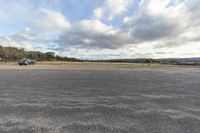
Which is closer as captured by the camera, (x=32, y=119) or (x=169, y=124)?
(x=169, y=124)

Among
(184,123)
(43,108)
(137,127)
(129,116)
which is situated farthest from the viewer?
(43,108)

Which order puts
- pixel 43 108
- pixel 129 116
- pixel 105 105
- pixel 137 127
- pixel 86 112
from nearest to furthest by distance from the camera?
pixel 137 127
pixel 129 116
pixel 86 112
pixel 43 108
pixel 105 105

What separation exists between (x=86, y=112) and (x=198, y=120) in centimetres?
330

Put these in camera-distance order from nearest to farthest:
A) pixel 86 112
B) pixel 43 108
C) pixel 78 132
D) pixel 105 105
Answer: pixel 78 132, pixel 86 112, pixel 43 108, pixel 105 105

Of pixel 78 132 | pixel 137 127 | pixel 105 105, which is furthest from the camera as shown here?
pixel 105 105

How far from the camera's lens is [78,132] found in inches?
172

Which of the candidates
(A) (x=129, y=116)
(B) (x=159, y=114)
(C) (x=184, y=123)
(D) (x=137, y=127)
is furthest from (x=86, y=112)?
(C) (x=184, y=123)

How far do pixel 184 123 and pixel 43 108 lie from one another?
4.46 metres

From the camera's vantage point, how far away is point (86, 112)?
6.04 m

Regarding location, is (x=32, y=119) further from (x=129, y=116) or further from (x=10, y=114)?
(x=129, y=116)

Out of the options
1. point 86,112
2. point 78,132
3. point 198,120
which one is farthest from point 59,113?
point 198,120

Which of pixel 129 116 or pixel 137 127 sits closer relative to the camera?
pixel 137 127

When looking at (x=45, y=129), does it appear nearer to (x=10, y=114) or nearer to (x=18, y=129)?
(x=18, y=129)

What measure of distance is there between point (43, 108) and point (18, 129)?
6.41ft
